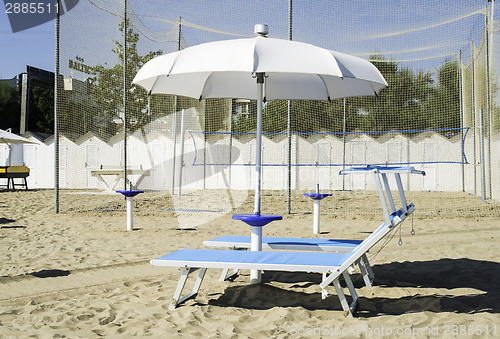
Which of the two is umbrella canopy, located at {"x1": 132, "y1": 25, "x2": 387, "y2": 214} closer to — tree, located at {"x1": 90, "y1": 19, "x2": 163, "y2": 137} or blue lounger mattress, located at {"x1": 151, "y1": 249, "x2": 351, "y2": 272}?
blue lounger mattress, located at {"x1": 151, "y1": 249, "x2": 351, "y2": 272}

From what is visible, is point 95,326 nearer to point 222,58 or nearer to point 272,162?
point 222,58

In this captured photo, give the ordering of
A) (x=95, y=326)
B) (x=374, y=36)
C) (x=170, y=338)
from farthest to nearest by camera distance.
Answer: (x=374, y=36) < (x=95, y=326) < (x=170, y=338)

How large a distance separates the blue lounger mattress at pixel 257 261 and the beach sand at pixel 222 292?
0.38 m

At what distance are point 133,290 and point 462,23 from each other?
36.7ft

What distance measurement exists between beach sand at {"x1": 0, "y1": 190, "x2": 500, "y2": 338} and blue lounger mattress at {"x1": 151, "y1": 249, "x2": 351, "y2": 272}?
38cm

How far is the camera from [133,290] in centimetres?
418

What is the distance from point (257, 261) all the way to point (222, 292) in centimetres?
89

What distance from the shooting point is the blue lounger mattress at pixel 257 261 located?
3258 millimetres

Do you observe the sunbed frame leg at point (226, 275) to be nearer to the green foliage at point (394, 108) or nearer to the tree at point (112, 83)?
the tree at point (112, 83)

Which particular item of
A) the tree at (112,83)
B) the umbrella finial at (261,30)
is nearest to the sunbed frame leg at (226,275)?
Result: the umbrella finial at (261,30)

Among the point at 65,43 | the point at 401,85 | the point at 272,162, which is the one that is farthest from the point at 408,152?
the point at 65,43

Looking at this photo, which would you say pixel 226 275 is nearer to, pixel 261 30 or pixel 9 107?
pixel 261 30

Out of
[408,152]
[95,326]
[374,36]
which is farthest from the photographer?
[408,152]

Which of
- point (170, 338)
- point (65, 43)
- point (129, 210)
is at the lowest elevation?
point (170, 338)
